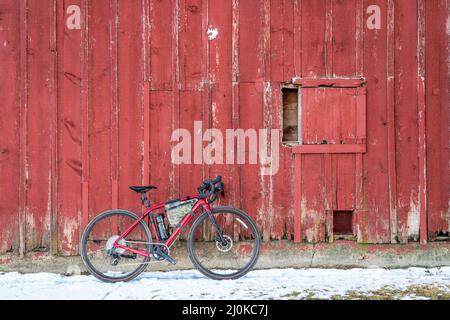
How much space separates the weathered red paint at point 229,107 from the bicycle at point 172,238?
0.22m

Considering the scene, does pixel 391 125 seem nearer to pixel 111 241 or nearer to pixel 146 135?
pixel 146 135

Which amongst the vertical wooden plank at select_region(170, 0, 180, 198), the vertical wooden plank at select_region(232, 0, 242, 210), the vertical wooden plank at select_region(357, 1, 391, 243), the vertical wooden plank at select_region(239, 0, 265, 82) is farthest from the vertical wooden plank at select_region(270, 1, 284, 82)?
the vertical wooden plank at select_region(170, 0, 180, 198)

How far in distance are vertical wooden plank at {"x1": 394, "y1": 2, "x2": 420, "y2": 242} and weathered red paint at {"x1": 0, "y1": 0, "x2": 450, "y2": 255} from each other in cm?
2

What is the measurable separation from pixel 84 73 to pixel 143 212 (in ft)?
5.52

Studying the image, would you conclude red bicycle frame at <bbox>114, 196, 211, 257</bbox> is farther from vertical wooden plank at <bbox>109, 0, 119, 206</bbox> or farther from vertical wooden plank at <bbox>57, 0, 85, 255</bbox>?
vertical wooden plank at <bbox>57, 0, 85, 255</bbox>

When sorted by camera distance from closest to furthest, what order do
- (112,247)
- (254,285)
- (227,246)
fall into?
(254,285)
(112,247)
(227,246)

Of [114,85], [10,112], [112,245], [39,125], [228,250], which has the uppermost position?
[114,85]

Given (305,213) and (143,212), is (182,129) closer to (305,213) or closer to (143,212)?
(143,212)

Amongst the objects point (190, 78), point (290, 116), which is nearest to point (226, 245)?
point (290, 116)

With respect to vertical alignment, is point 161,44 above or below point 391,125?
above

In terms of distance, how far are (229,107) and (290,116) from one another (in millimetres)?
719

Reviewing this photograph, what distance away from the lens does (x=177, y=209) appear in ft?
14.1

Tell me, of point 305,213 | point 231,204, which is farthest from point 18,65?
point 305,213

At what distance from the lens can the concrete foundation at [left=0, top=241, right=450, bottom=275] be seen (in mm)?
4594
